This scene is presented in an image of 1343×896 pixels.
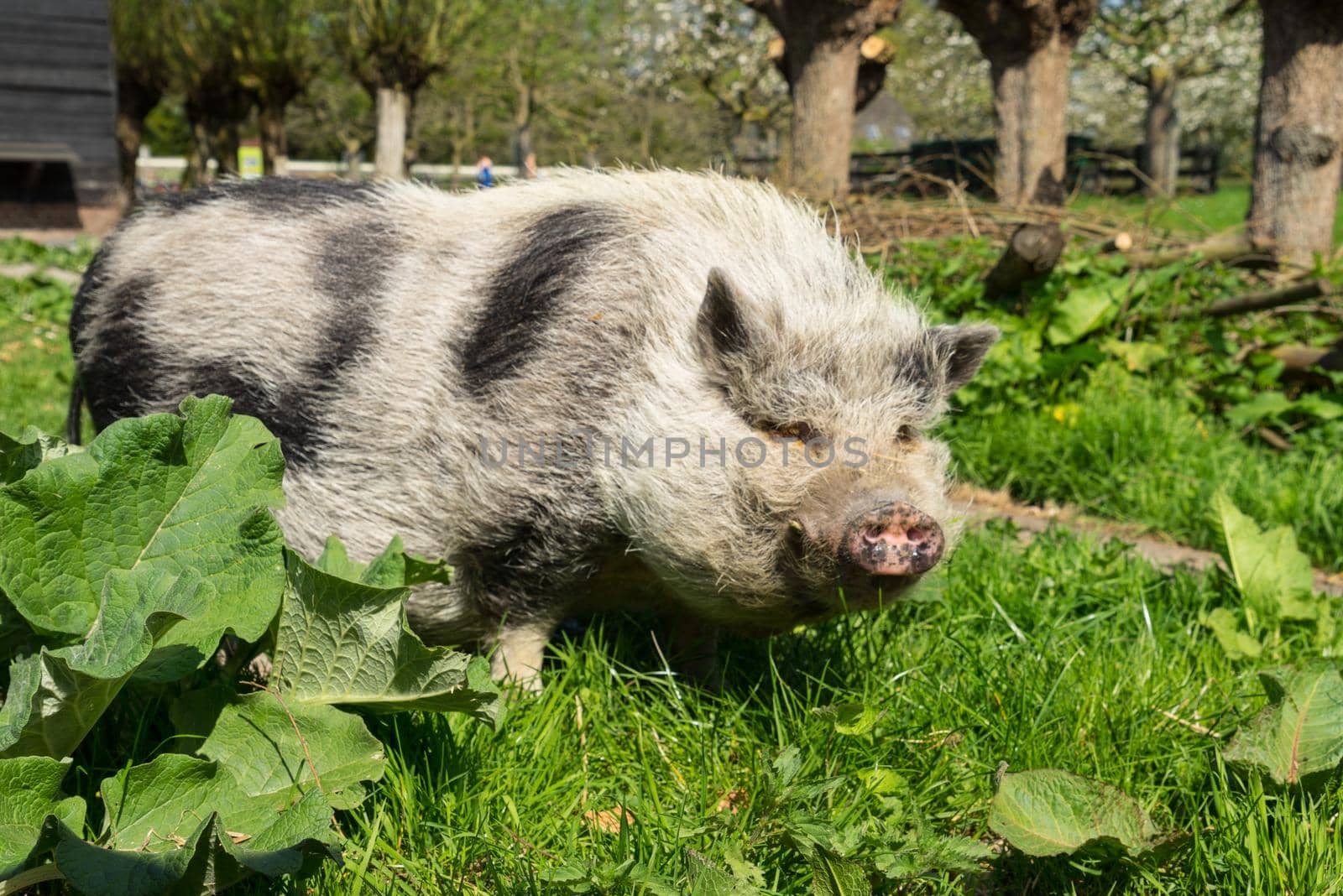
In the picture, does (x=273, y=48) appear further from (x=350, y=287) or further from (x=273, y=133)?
(x=350, y=287)

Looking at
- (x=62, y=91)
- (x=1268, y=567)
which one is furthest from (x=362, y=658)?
(x=62, y=91)

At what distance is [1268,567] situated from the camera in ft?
11.3

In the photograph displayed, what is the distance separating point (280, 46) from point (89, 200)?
7.69 m

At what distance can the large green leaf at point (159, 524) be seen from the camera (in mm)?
1976

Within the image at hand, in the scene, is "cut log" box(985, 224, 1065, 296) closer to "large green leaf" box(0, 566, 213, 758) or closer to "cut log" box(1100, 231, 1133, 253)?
"cut log" box(1100, 231, 1133, 253)

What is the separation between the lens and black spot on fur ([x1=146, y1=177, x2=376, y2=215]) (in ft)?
10.7

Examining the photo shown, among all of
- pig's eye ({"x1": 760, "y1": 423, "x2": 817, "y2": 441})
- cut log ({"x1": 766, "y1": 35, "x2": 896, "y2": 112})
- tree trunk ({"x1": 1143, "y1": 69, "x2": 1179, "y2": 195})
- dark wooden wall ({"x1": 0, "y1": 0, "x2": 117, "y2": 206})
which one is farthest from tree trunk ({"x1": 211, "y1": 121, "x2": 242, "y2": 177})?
pig's eye ({"x1": 760, "y1": 423, "x2": 817, "y2": 441})

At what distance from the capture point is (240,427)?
2.21 meters

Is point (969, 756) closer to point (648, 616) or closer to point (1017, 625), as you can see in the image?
point (1017, 625)

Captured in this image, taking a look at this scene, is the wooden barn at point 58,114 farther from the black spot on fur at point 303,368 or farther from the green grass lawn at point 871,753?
the green grass lawn at point 871,753

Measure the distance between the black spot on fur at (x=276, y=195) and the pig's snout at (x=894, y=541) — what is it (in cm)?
186

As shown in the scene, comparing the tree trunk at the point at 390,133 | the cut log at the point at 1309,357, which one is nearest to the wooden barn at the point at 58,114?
the tree trunk at the point at 390,133

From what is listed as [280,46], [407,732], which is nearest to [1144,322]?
[407,732]

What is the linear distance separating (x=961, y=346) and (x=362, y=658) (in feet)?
5.41
